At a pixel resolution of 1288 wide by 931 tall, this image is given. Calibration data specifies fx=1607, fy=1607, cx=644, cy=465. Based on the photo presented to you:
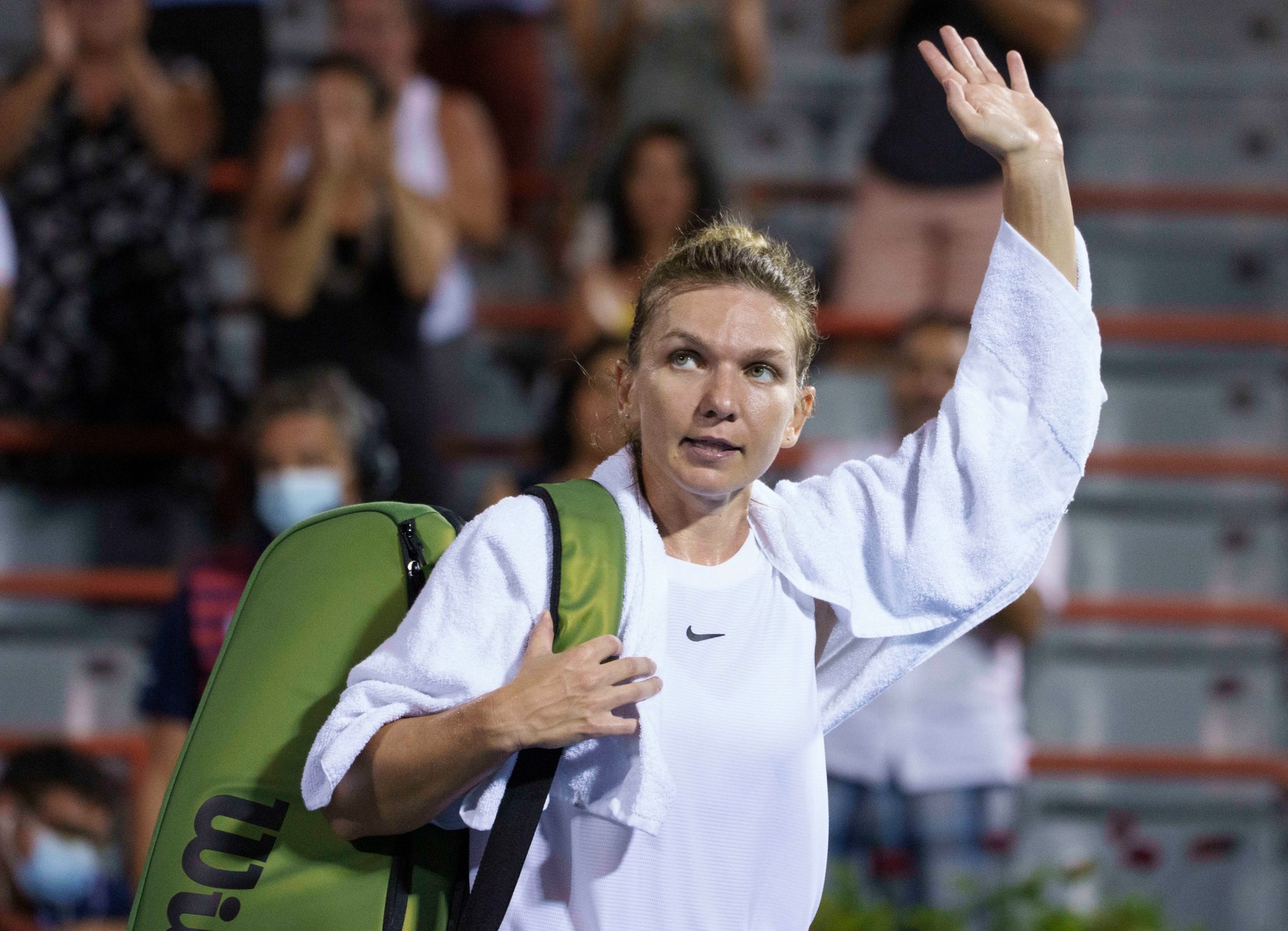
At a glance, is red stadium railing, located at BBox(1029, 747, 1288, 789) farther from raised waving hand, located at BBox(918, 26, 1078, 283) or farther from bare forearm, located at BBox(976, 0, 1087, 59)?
raised waving hand, located at BBox(918, 26, 1078, 283)

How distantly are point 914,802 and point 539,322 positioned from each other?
2.06 meters

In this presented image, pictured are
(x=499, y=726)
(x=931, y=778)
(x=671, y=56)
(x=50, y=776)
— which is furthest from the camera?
(x=671, y=56)

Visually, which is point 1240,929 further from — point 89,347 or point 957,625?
point 89,347

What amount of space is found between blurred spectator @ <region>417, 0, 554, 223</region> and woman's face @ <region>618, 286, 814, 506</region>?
341cm

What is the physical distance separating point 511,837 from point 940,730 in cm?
189

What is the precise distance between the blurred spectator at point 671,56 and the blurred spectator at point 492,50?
0.69 feet

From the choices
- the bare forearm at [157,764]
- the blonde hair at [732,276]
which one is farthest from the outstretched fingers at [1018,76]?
the bare forearm at [157,764]

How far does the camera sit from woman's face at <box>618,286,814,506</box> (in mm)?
1555

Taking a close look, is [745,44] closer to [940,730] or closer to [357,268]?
[357,268]

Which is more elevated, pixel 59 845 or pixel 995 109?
pixel 995 109

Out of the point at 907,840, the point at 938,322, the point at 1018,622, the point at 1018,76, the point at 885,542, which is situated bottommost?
the point at 907,840

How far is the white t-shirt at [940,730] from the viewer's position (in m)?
3.16

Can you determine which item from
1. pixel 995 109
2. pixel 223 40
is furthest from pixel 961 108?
pixel 223 40

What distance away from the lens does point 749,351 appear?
61.7 inches
